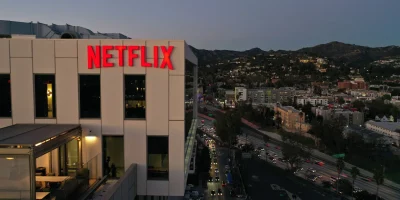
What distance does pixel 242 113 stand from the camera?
80.6 meters

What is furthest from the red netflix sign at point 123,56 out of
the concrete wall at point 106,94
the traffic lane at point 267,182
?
the traffic lane at point 267,182

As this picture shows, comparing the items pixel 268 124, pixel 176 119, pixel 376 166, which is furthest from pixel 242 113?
pixel 176 119

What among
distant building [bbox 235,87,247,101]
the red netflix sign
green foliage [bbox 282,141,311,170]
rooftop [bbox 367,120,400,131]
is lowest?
green foliage [bbox 282,141,311,170]

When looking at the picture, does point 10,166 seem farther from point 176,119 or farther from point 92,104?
point 176,119

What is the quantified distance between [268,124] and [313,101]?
79.4ft

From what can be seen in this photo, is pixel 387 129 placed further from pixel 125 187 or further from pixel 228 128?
pixel 125 187

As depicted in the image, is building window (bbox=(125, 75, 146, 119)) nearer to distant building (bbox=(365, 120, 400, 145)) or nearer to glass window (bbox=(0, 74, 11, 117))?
glass window (bbox=(0, 74, 11, 117))

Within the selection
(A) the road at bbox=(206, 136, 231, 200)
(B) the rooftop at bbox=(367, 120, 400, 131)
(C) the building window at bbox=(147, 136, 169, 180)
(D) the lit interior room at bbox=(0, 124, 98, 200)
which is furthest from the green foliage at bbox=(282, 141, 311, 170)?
(D) the lit interior room at bbox=(0, 124, 98, 200)

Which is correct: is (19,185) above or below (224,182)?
above

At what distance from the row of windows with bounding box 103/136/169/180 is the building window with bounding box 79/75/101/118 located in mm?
631

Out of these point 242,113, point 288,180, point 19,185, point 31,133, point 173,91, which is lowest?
point 288,180

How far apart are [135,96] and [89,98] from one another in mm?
1031

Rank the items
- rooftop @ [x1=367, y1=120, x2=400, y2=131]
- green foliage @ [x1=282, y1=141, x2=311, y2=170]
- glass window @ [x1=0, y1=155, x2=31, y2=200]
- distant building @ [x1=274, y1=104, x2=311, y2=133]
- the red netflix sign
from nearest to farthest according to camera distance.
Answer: glass window @ [x1=0, y1=155, x2=31, y2=200] → the red netflix sign → green foliage @ [x1=282, y1=141, x2=311, y2=170] → rooftop @ [x1=367, y1=120, x2=400, y2=131] → distant building @ [x1=274, y1=104, x2=311, y2=133]

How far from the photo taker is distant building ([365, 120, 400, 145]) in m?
56.7
